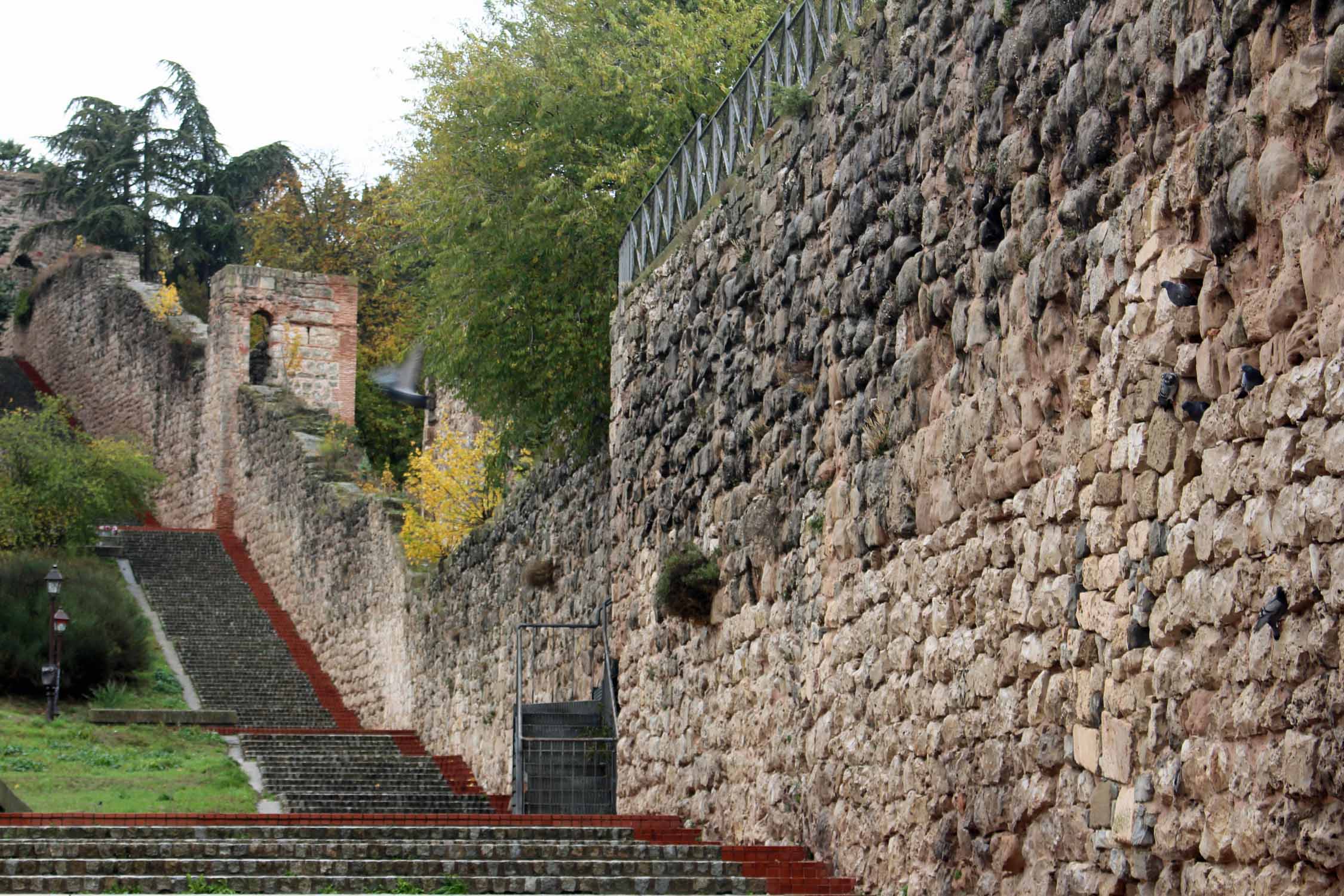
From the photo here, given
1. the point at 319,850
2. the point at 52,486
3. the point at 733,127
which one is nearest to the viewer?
the point at 319,850

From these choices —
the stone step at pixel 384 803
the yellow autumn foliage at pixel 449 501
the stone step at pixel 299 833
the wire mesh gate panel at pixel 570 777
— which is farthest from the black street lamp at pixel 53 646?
the stone step at pixel 299 833

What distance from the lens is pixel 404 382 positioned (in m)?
36.9

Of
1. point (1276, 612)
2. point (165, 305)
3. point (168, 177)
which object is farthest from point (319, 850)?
point (168, 177)

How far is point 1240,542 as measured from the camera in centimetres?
494

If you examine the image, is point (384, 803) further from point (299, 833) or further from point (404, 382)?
point (404, 382)

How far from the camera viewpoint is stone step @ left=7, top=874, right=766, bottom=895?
7.80 metres

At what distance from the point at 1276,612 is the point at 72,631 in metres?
19.5

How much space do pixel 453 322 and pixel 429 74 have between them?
3.85 m

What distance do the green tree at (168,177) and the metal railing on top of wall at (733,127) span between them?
103ft

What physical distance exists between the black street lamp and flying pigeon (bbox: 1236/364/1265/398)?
17117 millimetres

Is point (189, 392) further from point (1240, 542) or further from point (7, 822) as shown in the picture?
point (1240, 542)

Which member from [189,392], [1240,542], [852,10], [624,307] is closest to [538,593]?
[624,307]

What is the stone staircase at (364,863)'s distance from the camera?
8000 mm

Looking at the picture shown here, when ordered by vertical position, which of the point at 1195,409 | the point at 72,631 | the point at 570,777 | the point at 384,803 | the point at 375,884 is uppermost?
the point at 72,631
